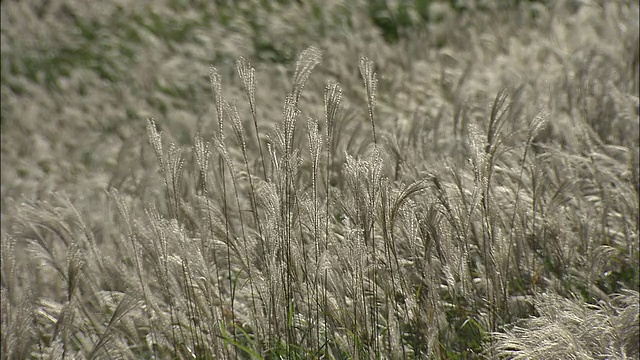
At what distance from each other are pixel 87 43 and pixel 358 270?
→ 687 cm

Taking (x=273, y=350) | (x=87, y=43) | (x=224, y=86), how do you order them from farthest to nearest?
(x=87, y=43) → (x=224, y=86) → (x=273, y=350)

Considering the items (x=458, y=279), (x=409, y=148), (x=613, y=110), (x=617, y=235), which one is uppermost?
(x=613, y=110)

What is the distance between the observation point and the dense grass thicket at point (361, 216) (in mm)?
1815

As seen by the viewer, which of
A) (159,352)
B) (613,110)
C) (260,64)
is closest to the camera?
(159,352)

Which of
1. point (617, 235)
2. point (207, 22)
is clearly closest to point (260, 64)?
point (207, 22)

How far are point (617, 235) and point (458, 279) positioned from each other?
84 centimetres

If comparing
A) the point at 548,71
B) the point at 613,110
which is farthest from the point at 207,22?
the point at 613,110

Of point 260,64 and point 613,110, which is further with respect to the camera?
point 260,64

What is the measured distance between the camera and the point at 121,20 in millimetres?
8094

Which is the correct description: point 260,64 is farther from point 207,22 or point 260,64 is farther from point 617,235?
point 617,235

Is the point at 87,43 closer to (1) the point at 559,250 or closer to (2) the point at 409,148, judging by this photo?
(2) the point at 409,148

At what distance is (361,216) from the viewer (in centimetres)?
175

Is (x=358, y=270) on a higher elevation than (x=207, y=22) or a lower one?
lower

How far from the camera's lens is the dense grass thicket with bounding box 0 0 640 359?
5.96ft
